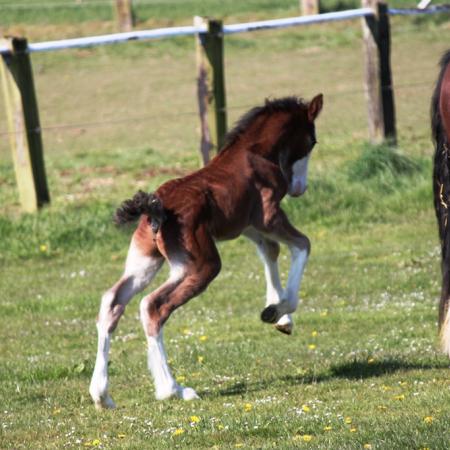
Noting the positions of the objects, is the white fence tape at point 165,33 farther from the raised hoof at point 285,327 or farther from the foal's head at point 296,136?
the raised hoof at point 285,327

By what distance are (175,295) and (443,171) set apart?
1687 mm

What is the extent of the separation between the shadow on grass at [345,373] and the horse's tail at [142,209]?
1.10 meters

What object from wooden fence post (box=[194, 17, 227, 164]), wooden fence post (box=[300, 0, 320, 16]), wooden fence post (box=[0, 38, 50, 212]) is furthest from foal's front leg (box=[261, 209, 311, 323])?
wooden fence post (box=[300, 0, 320, 16])

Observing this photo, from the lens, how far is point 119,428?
654cm

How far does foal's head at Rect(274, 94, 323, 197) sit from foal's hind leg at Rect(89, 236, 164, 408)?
1275mm

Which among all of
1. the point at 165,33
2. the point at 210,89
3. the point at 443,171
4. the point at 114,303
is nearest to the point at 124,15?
the point at 165,33

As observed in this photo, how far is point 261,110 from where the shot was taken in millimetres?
8250

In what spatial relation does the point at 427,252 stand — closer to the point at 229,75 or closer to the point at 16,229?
the point at 16,229

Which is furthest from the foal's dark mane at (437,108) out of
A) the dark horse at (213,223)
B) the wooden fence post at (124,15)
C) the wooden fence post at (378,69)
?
the wooden fence post at (124,15)

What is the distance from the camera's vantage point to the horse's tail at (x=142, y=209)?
7113 millimetres

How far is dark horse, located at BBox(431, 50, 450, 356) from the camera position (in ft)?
22.1

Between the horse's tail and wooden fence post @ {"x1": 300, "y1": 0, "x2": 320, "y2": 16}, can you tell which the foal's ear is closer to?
the horse's tail

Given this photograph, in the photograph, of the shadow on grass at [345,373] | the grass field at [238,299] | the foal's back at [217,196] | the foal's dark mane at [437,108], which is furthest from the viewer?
the shadow on grass at [345,373]

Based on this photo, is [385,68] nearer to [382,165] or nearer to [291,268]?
[382,165]
